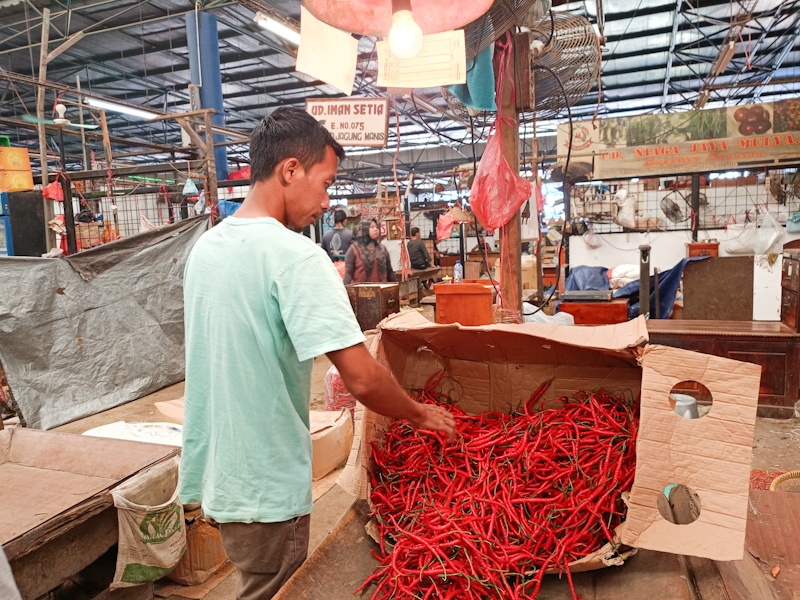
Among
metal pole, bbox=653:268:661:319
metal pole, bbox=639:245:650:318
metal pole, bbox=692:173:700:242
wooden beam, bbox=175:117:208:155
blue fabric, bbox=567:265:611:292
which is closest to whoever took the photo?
metal pole, bbox=639:245:650:318

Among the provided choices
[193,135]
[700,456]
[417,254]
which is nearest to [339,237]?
[193,135]

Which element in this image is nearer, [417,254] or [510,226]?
[510,226]

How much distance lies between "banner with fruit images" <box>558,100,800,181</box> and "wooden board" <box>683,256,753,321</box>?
135 inches

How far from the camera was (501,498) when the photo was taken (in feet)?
5.05

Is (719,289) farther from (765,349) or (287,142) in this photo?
(287,142)

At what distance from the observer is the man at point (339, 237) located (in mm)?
8219

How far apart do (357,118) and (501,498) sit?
10.2 ft

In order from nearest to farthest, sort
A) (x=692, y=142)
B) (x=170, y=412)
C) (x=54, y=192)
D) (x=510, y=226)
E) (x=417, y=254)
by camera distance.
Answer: (x=510, y=226), (x=170, y=412), (x=54, y=192), (x=692, y=142), (x=417, y=254)

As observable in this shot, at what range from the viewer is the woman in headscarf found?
7.29 meters

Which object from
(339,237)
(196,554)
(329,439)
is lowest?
(196,554)

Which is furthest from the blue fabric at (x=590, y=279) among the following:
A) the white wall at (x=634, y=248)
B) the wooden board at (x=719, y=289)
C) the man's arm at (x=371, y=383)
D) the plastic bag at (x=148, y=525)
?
the man's arm at (x=371, y=383)

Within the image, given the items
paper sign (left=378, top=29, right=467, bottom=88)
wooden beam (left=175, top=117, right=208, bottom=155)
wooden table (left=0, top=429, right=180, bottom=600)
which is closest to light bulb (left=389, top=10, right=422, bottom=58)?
paper sign (left=378, top=29, right=467, bottom=88)

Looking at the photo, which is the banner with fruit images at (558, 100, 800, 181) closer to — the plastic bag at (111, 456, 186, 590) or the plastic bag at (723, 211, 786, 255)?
the plastic bag at (723, 211, 786, 255)

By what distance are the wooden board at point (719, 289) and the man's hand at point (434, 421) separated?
4749 mm
